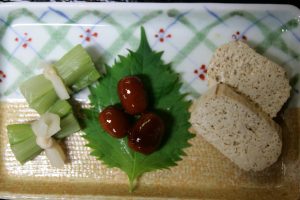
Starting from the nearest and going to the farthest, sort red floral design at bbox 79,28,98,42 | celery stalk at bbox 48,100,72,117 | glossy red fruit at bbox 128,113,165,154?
glossy red fruit at bbox 128,113,165,154 < celery stalk at bbox 48,100,72,117 < red floral design at bbox 79,28,98,42

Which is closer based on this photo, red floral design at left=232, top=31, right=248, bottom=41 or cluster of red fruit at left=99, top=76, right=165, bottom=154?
cluster of red fruit at left=99, top=76, right=165, bottom=154

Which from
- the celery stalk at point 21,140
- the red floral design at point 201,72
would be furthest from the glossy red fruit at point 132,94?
the celery stalk at point 21,140

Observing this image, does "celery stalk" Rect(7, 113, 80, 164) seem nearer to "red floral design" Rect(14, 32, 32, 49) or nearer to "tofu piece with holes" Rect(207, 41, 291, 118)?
"red floral design" Rect(14, 32, 32, 49)

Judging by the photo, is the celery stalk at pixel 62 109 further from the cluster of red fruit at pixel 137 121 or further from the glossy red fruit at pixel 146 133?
the glossy red fruit at pixel 146 133

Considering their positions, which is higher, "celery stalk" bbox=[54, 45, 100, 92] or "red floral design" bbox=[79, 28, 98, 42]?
"red floral design" bbox=[79, 28, 98, 42]

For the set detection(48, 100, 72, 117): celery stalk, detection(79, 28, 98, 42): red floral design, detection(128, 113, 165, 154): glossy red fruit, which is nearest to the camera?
detection(128, 113, 165, 154): glossy red fruit

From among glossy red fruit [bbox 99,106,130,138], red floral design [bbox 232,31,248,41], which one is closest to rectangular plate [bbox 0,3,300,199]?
red floral design [bbox 232,31,248,41]

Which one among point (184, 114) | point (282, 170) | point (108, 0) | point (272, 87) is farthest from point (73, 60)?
point (282, 170)
